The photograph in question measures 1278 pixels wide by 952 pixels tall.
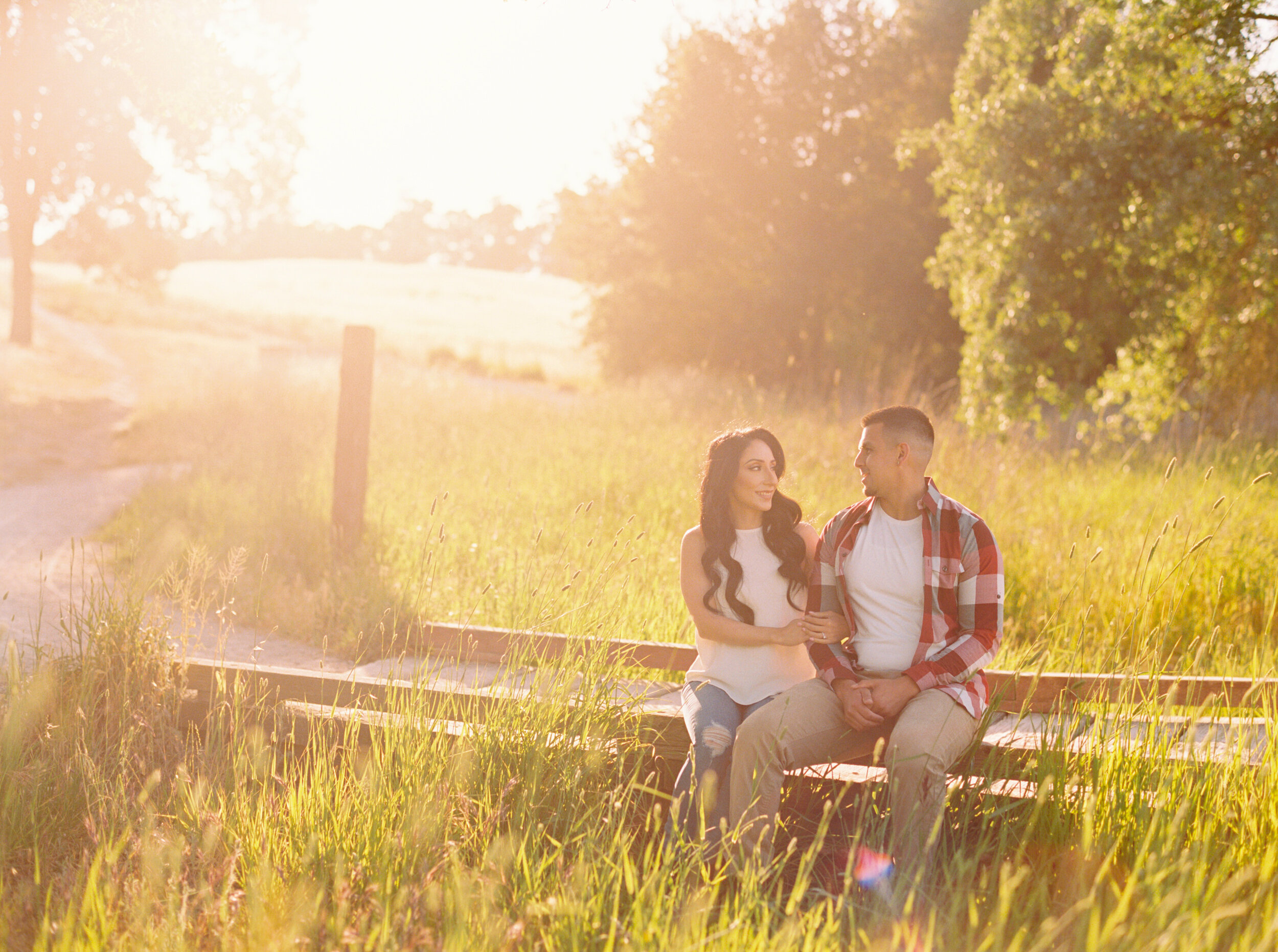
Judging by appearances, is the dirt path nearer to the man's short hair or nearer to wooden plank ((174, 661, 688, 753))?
wooden plank ((174, 661, 688, 753))

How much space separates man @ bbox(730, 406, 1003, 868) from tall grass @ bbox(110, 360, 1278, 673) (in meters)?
0.49

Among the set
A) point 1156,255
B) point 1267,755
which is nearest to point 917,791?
point 1267,755

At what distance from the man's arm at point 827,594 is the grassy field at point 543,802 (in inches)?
18.8

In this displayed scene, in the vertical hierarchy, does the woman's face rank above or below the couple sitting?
above

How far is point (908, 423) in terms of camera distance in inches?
131

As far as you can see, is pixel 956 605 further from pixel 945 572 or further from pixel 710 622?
pixel 710 622

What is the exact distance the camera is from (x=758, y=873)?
235cm

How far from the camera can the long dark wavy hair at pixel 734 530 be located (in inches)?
143

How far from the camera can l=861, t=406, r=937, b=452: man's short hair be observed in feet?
10.9

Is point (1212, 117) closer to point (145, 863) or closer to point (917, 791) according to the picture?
point (917, 791)

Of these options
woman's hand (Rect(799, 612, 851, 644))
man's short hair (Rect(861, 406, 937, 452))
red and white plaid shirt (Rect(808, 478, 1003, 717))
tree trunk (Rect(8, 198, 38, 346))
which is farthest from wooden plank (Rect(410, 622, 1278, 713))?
tree trunk (Rect(8, 198, 38, 346))

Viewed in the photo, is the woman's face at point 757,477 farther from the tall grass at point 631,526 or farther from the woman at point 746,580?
the tall grass at point 631,526

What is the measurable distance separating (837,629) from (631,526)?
333 cm

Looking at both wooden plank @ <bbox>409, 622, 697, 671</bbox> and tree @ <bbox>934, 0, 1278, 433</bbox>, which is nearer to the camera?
wooden plank @ <bbox>409, 622, 697, 671</bbox>
